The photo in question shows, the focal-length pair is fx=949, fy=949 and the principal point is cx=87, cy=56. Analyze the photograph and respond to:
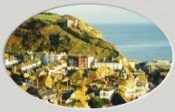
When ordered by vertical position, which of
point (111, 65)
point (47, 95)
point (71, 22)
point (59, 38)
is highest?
point (71, 22)

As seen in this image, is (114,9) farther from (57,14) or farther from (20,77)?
(20,77)

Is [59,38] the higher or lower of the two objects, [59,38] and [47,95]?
the higher

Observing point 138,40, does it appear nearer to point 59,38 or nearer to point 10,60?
point 59,38

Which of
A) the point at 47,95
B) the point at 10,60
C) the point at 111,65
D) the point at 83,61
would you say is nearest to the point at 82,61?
the point at 83,61

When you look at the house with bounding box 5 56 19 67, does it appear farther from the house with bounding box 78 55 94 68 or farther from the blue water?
the blue water

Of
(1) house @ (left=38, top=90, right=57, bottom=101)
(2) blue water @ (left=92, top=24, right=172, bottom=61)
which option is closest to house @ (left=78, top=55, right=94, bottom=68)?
(2) blue water @ (left=92, top=24, right=172, bottom=61)

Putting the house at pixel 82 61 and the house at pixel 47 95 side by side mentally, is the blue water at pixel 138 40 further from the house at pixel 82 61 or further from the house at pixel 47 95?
the house at pixel 47 95

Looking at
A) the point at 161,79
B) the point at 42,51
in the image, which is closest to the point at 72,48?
the point at 42,51
